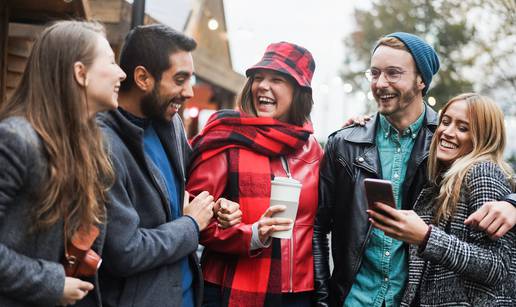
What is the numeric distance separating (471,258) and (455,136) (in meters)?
0.61

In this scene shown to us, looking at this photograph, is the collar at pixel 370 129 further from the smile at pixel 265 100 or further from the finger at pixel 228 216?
the finger at pixel 228 216

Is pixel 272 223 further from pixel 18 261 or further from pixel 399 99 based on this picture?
pixel 18 261

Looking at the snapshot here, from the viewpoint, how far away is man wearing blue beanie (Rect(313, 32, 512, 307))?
10.3 feet

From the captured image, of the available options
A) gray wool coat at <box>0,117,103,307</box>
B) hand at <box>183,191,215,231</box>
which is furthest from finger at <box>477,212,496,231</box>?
gray wool coat at <box>0,117,103,307</box>

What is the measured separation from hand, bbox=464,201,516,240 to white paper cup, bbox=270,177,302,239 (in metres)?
0.76

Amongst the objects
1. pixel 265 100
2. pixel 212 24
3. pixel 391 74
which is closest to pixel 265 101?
pixel 265 100

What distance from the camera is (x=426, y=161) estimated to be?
317 centimetres

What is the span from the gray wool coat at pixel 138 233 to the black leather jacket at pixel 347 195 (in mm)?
920

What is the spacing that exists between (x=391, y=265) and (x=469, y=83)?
20928mm

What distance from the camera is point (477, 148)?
9.31 ft

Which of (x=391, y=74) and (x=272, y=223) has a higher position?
(x=391, y=74)

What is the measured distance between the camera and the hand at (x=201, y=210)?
275cm

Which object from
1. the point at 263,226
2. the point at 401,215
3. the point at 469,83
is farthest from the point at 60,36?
the point at 469,83

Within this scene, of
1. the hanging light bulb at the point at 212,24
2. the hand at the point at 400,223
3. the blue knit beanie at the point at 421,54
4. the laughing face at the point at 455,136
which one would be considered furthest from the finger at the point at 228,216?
the hanging light bulb at the point at 212,24
